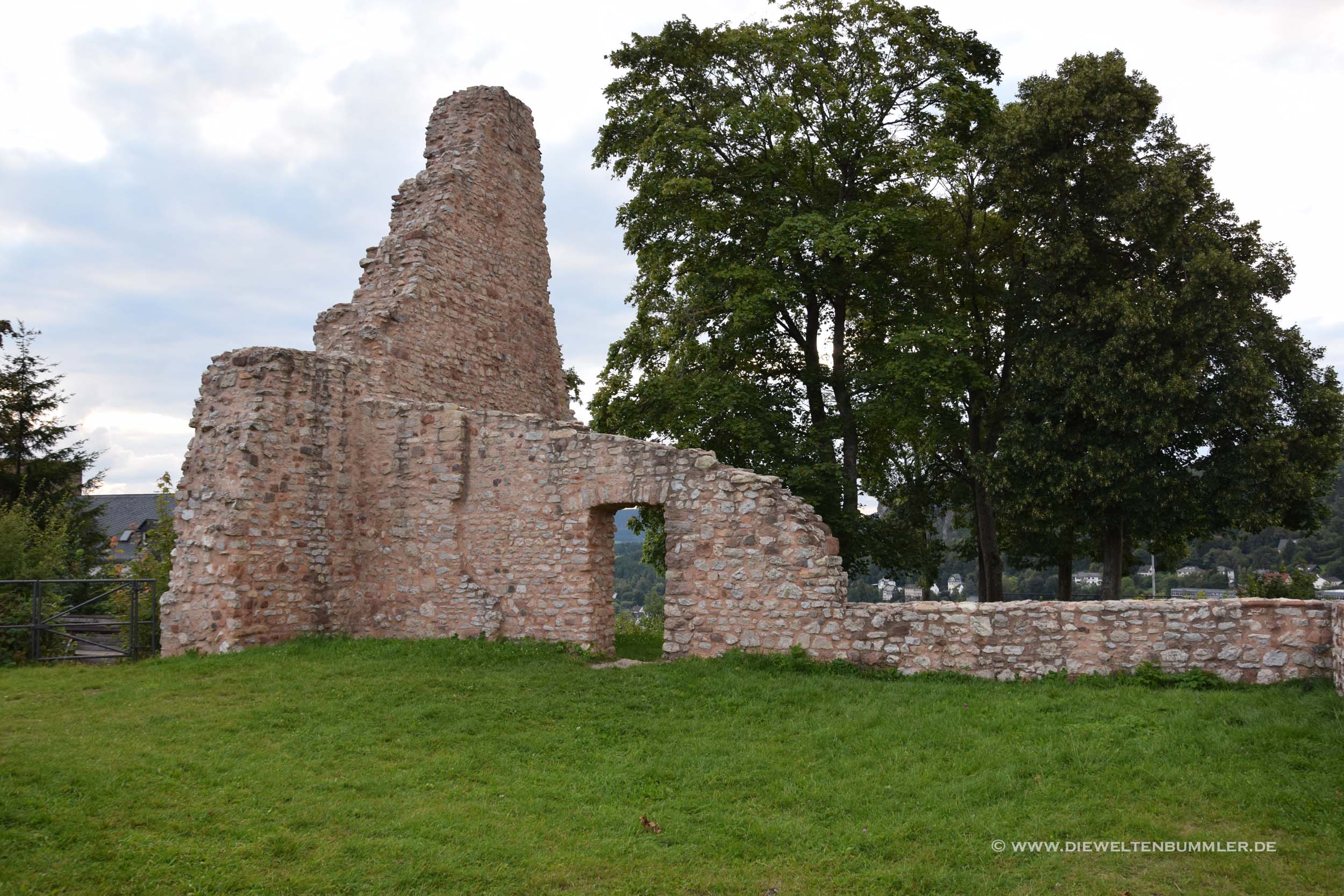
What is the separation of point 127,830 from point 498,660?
5.70 m

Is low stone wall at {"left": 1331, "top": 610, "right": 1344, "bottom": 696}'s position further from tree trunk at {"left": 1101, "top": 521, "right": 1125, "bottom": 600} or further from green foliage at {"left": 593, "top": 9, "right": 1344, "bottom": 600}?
tree trunk at {"left": 1101, "top": 521, "right": 1125, "bottom": 600}

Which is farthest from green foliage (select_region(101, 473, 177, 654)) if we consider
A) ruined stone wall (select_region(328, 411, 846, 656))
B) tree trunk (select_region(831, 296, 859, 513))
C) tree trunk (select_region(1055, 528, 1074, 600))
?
tree trunk (select_region(1055, 528, 1074, 600))

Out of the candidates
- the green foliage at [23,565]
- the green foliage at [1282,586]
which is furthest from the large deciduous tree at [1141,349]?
the green foliage at [23,565]

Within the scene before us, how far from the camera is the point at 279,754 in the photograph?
7160 mm

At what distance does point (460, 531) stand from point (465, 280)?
4.68m

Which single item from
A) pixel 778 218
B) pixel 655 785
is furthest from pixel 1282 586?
pixel 655 785

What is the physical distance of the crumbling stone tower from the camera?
1102cm

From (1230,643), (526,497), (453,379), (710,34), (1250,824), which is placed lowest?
(1250,824)

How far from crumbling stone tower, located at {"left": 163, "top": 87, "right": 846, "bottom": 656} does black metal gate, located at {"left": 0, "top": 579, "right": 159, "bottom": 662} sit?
900 mm

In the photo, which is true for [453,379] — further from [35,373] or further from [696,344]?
[35,373]

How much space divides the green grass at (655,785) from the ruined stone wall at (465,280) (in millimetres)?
5909

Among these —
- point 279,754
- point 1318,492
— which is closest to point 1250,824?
point 279,754

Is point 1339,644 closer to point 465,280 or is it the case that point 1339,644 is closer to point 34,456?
point 465,280

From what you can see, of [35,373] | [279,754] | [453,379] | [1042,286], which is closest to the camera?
[279,754]
